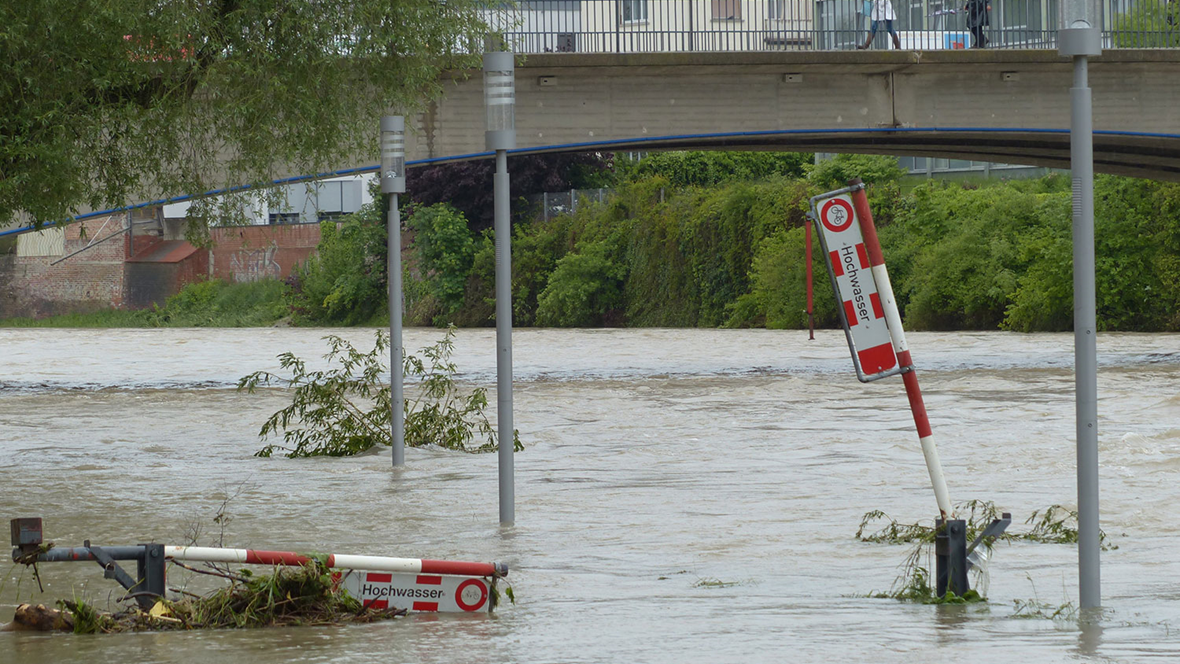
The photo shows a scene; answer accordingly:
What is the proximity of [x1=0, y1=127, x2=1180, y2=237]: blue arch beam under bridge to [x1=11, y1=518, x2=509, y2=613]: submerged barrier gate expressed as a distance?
55.4 ft

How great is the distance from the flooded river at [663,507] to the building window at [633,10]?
6.25 m

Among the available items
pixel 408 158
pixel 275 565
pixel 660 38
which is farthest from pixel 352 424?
pixel 660 38

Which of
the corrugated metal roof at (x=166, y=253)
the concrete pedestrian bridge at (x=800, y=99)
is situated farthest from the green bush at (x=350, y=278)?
the concrete pedestrian bridge at (x=800, y=99)

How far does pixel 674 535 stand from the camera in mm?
9898

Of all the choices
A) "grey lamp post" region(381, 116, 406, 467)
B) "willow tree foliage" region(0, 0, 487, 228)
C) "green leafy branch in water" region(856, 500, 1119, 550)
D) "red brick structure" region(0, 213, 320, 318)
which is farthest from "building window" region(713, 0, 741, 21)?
"red brick structure" region(0, 213, 320, 318)

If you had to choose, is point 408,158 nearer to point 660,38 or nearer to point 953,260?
point 660,38

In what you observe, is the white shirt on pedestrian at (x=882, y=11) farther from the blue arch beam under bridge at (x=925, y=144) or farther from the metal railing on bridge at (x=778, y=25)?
the blue arch beam under bridge at (x=925, y=144)

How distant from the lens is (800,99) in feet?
90.4

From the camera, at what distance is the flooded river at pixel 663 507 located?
637 cm

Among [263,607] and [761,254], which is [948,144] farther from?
[263,607]

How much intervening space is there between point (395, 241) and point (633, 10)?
48.6 ft

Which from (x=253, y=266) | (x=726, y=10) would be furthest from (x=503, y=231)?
(x=253, y=266)

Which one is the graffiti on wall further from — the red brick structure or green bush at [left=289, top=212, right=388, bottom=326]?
green bush at [left=289, top=212, right=388, bottom=326]

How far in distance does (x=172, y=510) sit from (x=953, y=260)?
124ft
